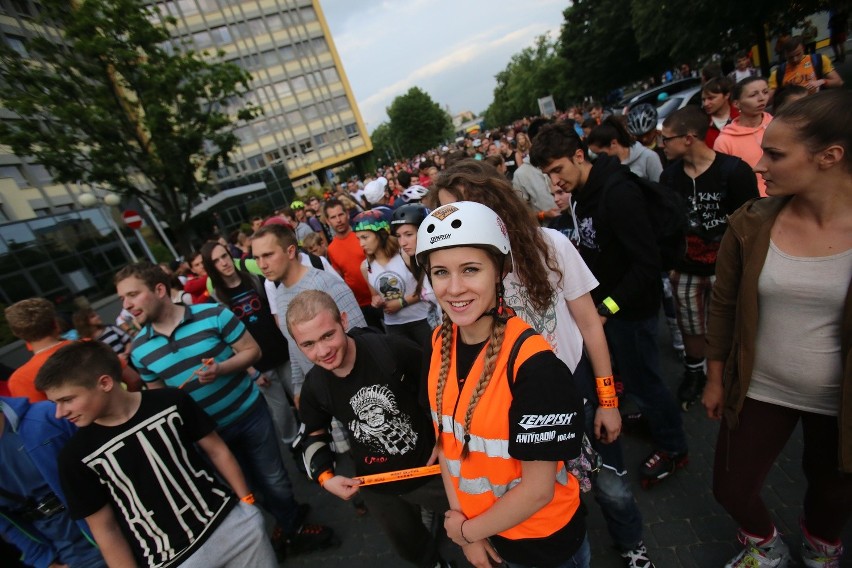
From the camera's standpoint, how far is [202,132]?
18.4 metres

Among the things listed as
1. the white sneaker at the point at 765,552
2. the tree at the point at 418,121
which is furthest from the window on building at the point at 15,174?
the tree at the point at 418,121

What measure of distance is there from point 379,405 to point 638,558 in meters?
1.79

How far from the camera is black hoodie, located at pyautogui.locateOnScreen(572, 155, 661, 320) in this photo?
7.86ft

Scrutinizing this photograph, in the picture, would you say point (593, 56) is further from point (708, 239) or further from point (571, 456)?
point (571, 456)

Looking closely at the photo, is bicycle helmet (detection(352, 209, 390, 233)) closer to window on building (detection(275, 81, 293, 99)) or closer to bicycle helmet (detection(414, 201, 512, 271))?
bicycle helmet (detection(414, 201, 512, 271))

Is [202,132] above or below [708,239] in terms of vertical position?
above

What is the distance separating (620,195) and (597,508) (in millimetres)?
2287

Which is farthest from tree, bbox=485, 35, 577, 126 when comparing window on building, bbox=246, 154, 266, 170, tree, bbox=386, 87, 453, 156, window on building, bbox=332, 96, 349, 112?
window on building, bbox=246, 154, 266, 170

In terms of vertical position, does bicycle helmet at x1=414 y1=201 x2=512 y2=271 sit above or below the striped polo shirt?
above

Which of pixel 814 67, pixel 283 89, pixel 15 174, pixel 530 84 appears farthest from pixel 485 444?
pixel 530 84

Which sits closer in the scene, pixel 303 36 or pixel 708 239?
pixel 708 239

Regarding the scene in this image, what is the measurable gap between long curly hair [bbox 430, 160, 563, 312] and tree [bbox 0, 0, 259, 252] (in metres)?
19.6

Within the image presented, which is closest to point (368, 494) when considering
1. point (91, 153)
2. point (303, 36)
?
point (91, 153)

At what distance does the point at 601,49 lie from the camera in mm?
35281
